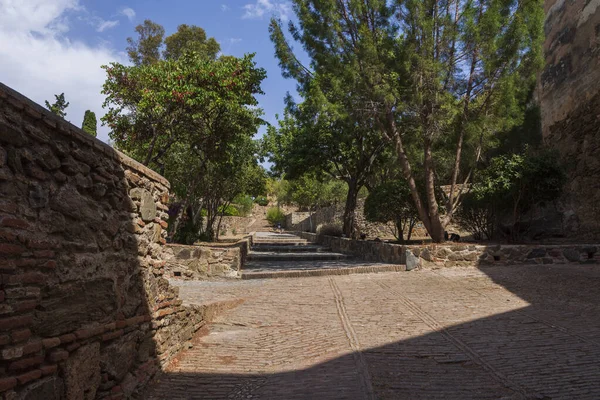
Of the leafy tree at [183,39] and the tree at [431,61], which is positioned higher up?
the leafy tree at [183,39]

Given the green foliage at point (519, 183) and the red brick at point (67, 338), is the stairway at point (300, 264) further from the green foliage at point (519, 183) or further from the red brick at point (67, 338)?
the red brick at point (67, 338)

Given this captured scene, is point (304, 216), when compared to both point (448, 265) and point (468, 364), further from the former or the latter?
point (468, 364)

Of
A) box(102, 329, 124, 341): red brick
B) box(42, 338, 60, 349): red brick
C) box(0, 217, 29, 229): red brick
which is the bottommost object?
box(102, 329, 124, 341): red brick

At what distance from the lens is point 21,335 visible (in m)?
2.36

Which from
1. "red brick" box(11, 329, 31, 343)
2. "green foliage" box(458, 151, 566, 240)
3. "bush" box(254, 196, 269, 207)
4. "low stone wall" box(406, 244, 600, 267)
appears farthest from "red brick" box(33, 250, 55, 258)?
"bush" box(254, 196, 269, 207)

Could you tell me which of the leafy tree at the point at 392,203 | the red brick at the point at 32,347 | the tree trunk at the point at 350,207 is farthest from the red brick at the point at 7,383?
the tree trunk at the point at 350,207

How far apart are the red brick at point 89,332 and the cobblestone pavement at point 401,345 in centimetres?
86

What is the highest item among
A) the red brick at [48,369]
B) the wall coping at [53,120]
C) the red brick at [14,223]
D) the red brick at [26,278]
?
the wall coping at [53,120]

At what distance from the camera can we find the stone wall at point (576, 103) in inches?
535

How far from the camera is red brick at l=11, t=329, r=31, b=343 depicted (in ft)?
7.62

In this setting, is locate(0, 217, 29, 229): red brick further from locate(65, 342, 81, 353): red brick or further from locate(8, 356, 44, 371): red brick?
locate(65, 342, 81, 353): red brick

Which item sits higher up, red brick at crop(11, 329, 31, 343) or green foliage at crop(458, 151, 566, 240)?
green foliage at crop(458, 151, 566, 240)

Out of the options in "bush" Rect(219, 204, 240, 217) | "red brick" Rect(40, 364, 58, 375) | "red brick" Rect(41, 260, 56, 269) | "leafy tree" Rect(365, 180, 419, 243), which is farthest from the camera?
"bush" Rect(219, 204, 240, 217)

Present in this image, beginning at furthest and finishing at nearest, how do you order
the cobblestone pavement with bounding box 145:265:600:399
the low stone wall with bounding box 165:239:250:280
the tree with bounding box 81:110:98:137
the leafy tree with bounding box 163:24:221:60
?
the leafy tree with bounding box 163:24:221:60
the tree with bounding box 81:110:98:137
the low stone wall with bounding box 165:239:250:280
the cobblestone pavement with bounding box 145:265:600:399
